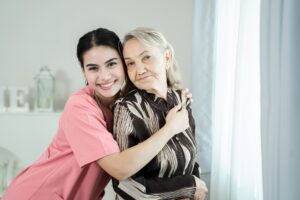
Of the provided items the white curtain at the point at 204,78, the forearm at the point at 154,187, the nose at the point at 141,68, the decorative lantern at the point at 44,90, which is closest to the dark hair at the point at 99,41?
the nose at the point at 141,68

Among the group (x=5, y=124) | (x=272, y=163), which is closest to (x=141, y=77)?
(x=272, y=163)

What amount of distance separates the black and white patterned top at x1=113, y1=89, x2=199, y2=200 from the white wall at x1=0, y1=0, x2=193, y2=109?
149cm

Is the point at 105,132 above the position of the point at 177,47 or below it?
below

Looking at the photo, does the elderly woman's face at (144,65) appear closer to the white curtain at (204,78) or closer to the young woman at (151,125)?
the young woman at (151,125)

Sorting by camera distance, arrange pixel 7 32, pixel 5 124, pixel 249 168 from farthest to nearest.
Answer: pixel 7 32 < pixel 5 124 < pixel 249 168

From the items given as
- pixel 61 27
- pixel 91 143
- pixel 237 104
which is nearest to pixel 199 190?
pixel 91 143

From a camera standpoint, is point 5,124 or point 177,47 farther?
point 177,47

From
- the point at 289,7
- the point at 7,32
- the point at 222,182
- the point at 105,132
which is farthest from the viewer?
the point at 7,32

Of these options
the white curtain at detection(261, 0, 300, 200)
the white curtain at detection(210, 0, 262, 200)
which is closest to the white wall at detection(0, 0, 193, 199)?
the white curtain at detection(210, 0, 262, 200)

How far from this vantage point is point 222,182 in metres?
1.67

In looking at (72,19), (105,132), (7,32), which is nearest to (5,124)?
(7,32)

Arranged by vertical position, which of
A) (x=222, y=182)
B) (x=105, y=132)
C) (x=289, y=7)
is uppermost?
(x=289, y=7)

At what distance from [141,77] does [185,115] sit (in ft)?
0.70

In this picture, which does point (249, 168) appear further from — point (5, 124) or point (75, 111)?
point (5, 124)
